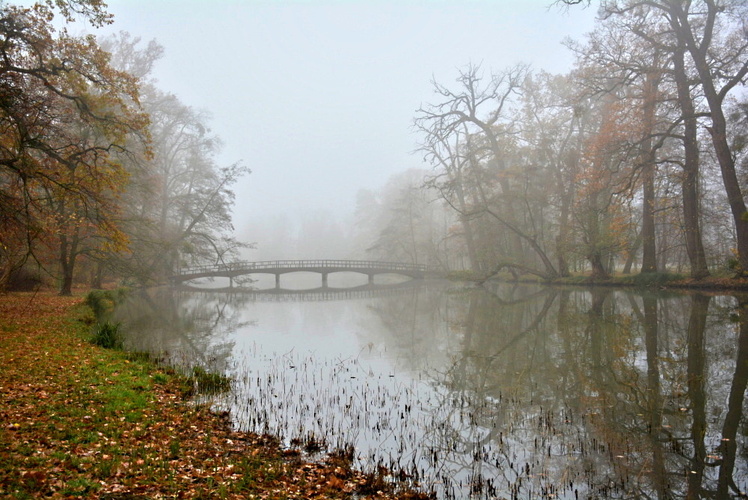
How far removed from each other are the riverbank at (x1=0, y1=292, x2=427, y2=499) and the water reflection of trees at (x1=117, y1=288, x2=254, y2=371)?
2.28 meters

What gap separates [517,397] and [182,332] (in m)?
9.09

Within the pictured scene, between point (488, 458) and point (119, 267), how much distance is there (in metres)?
17.6

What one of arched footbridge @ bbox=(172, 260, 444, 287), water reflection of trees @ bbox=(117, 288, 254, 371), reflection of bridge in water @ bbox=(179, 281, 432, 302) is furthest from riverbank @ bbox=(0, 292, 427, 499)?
arched footbridge @ bbox=(172, 260, 444, 287)

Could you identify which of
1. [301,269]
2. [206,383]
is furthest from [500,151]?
[206,383]

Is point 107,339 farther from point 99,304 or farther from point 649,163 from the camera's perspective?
point 649,163

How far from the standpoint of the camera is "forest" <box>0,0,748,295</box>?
399 inches

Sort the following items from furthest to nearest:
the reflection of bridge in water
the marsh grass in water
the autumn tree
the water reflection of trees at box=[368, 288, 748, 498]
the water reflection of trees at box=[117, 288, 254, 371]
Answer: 1. the reflection of bridge in water
2. the autumn tree
3. the water reflection of trees at box=[117, 288, 254, 371]
4. the marsh grass in water
5. the water reflection of trees at box=[368, 288, 748, 498]

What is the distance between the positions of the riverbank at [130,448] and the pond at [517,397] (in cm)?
48

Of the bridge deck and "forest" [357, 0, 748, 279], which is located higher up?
"forest" [357, 0, 748, 279]

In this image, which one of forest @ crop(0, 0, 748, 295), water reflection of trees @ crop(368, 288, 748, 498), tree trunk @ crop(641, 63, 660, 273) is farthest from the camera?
tree trunk @ crop(641, 63, 660, 273)

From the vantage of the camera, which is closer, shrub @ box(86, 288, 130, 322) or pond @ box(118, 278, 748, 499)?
pond @ box(118, 278, 748, 499)

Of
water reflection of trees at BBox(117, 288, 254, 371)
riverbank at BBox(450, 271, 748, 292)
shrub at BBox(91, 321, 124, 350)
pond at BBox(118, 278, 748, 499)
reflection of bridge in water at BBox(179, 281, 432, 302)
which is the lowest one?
reflection of bridge in water at BBox(179, 281, 432, 302)

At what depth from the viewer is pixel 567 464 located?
383 centimetres

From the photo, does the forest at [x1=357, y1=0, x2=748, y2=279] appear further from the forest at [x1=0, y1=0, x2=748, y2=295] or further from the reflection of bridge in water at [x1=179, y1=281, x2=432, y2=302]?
the reflection of bridge in water at [x1=179, y1=281, x2=432, y2=302]
